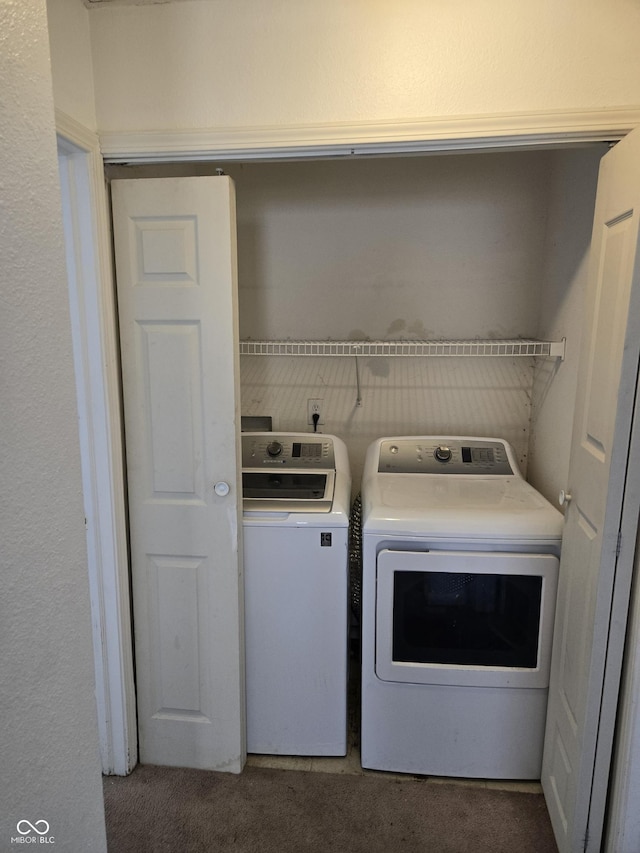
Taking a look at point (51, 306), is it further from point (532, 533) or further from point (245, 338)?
point (245, 338)

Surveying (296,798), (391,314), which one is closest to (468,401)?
(391,314)

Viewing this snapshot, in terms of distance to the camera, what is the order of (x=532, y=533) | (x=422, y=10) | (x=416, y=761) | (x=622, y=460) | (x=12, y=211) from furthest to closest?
(x=416, y=761) < (x=532, y=533) < (x=422, y=10) < (x=622, y=460) < (x=12, y=211)

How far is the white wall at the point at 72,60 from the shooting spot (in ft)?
4.29

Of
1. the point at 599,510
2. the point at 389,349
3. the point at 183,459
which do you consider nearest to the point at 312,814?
the point at 183,459

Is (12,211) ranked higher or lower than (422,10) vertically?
lower

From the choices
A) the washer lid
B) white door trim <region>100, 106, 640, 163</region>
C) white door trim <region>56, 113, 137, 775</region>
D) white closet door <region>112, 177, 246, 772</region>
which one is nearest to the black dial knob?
the washer lid

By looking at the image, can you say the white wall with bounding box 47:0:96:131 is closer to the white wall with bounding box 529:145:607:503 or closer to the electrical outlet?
the electrical outlet

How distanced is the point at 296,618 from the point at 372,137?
1.54 m

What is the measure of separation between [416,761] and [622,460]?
1282 millimetres

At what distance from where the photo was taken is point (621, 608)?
124cm

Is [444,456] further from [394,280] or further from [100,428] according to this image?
[100,428]

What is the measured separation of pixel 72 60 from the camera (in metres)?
1.38

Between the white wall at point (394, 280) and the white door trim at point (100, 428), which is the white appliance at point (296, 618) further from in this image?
the white wall at point (394, 280)

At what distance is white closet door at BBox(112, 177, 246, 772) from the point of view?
5.08ft
